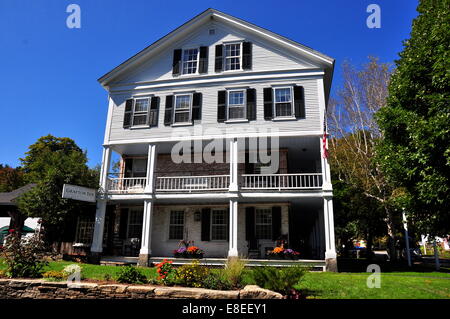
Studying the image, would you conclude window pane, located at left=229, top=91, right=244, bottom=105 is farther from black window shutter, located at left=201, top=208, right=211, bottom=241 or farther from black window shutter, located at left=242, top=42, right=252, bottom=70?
black window shutter, located at left=201, top=208, right=211, bottom=241

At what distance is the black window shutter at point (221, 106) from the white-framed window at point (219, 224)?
506 cm

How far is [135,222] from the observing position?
18.5 m

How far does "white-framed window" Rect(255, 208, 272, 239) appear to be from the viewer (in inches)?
647

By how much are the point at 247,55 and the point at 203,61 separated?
2.51 metres

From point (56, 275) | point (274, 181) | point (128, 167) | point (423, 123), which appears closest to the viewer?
point (56, 275)

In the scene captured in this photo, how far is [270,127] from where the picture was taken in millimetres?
15961

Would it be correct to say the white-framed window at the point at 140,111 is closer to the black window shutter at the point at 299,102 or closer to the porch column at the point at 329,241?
the black window shutter at the point at 299,102

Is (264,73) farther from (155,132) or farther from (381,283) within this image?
(381,283)

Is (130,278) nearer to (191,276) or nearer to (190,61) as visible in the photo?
(191,276)

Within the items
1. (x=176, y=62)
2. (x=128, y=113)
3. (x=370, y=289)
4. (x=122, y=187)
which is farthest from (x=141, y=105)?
(x=370, y=289)
